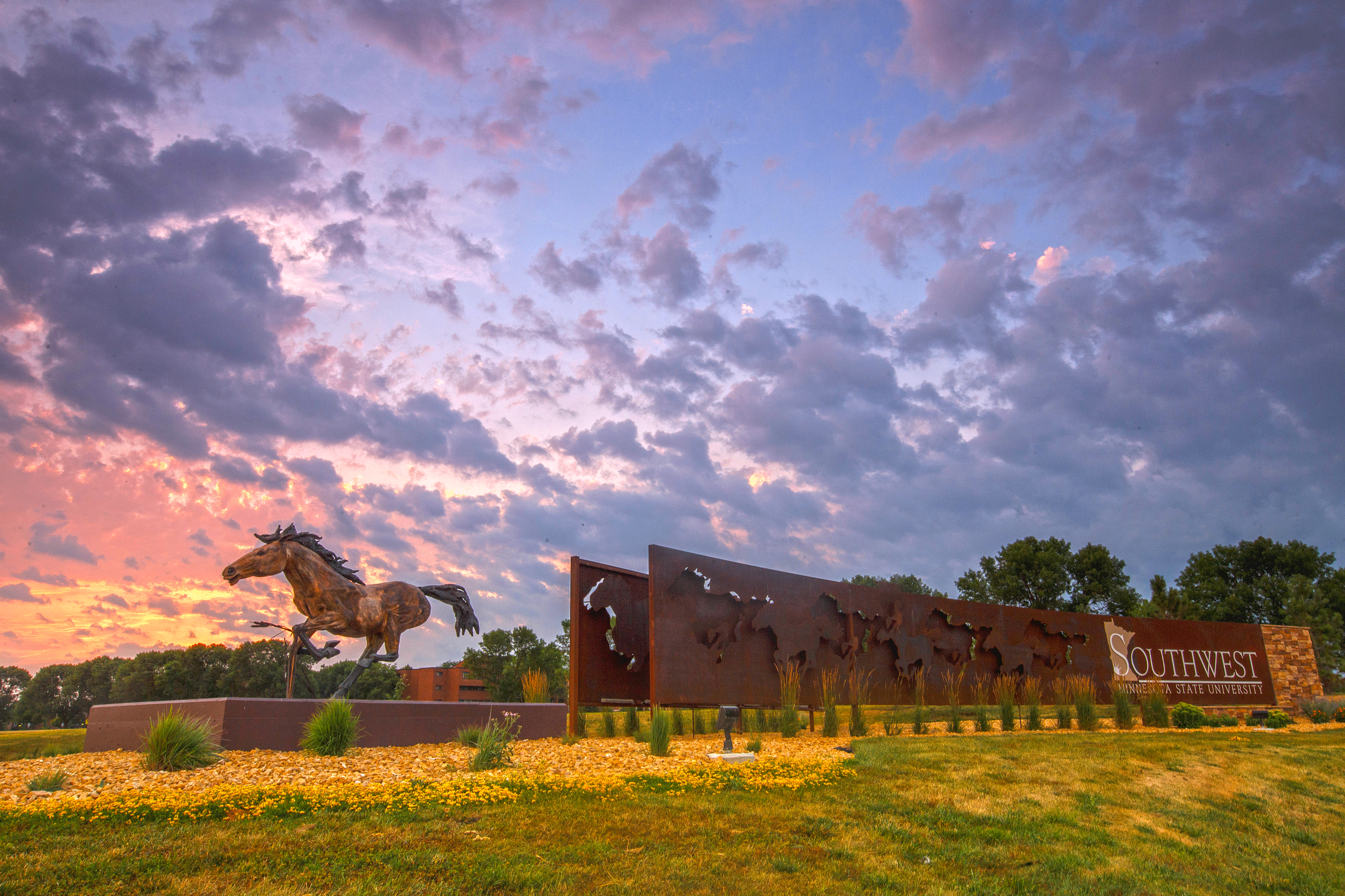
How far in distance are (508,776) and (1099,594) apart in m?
44.7

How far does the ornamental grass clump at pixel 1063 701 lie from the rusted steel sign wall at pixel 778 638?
711 mm

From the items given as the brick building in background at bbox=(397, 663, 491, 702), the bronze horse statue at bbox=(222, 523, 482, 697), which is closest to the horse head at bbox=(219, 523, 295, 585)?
the bronze horse statue at bbox=(222, 523, 482, 697)

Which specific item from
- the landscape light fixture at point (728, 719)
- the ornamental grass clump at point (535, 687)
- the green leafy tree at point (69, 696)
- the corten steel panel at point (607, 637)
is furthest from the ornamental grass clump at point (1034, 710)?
the green leafy tree at point (69, 696)

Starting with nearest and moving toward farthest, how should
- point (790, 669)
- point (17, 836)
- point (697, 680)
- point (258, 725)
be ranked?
point (17, 836) → point (258, 725) → point (697, 680) → point (790, 669)

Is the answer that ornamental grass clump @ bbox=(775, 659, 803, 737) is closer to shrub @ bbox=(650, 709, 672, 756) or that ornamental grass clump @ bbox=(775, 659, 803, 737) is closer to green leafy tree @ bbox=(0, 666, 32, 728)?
shrub @ bbox=(650, 709, 672, 756)

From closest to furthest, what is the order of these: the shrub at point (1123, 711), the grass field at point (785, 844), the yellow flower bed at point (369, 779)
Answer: the grass field at point (785, 844) < the yellow flower bed at point (369, 779) < the shrub at point (1123, 711)

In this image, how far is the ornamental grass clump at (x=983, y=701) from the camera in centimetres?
1282

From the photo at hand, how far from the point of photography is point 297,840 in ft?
15.3

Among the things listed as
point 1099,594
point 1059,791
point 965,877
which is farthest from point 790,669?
point 1099,594

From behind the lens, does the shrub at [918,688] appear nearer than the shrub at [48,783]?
No

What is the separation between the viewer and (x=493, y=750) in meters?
7.57

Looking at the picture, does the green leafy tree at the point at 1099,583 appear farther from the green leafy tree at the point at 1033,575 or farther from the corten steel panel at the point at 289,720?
the corten steel panel at the point at 289,720

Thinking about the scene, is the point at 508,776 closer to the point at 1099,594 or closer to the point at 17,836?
the point at 17,836

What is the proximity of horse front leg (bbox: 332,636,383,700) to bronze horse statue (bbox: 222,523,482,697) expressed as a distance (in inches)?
0.4
